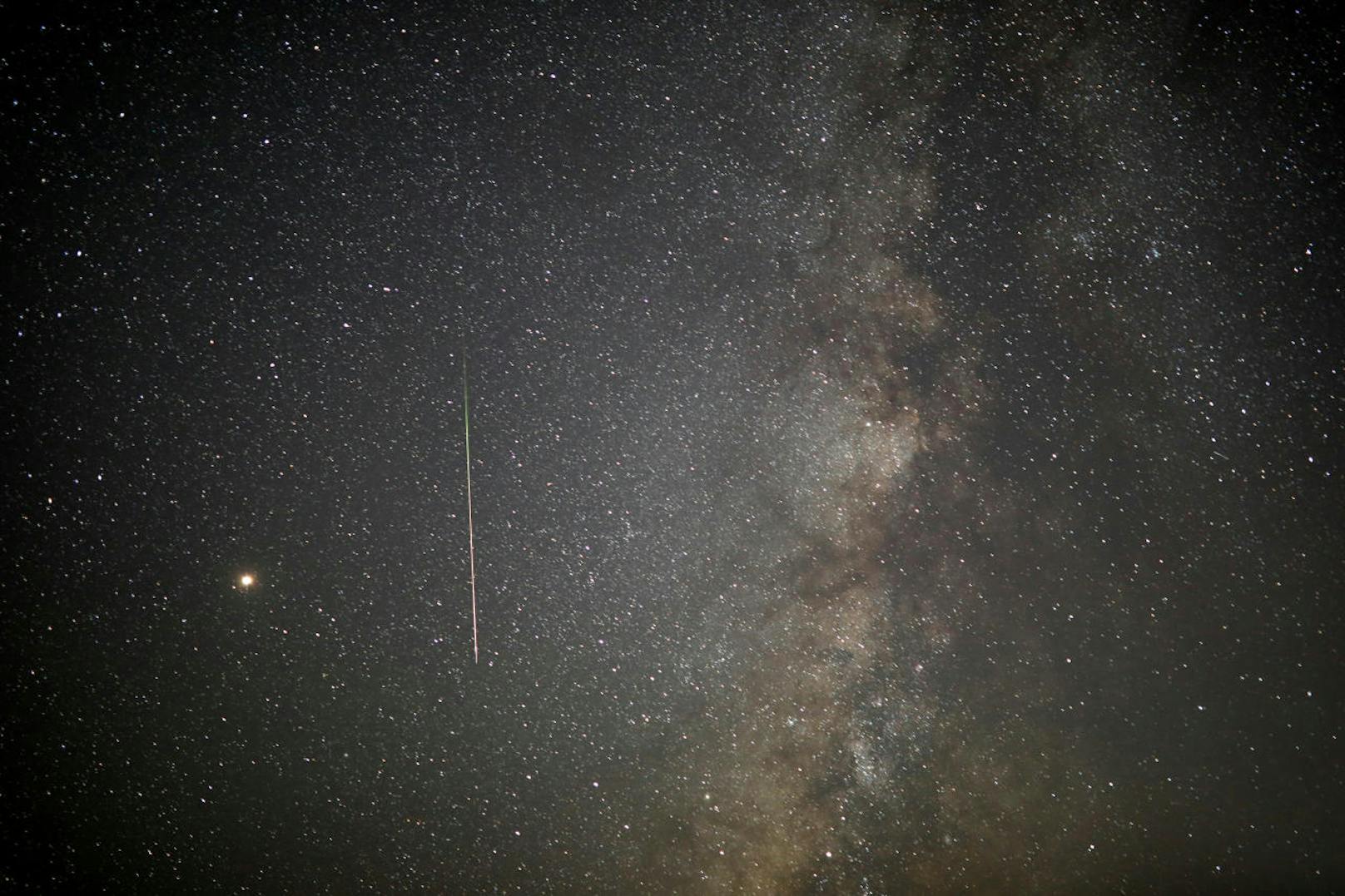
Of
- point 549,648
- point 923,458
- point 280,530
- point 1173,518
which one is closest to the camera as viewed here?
point 280,530

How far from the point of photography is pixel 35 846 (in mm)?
1471

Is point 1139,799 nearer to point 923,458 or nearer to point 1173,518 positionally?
point 1173,518

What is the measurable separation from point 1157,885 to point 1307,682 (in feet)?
2.94

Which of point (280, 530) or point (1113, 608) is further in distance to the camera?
point (1113, 608)

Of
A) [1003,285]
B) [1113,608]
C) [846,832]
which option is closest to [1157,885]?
[1113,608]

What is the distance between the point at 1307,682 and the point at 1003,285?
71.7 inches

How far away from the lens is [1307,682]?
6.08ft

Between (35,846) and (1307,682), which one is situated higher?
(1307,682)

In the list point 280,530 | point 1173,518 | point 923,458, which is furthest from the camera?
point 1173,518

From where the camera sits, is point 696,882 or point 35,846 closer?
point 35,846

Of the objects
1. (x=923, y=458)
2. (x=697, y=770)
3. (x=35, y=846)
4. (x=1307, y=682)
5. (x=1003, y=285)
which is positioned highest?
(x=1003, y=285)

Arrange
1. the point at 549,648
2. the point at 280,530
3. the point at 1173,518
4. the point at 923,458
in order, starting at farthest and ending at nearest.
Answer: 1. the point at 1173,518
2. the point at 923,458
3. the point at 549,648
4. the point at 280,530

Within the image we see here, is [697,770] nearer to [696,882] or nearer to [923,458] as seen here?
[696,882]

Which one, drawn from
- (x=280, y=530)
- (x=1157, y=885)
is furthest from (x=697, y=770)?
(x=1157, y=885)
